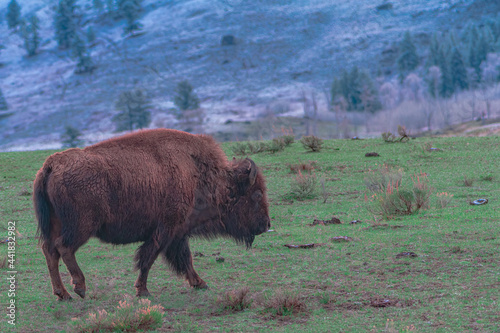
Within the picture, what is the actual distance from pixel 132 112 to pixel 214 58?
29841 mm

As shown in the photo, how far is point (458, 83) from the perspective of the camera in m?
91.0

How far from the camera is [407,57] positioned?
99562mm

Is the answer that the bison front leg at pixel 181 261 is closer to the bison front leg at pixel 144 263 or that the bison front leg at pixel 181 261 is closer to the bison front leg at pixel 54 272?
→ the bison front leg at pixel 144 263

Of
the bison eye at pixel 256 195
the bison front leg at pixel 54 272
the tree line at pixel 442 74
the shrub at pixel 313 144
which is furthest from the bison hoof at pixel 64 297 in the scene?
the tree line at pixel 442 74

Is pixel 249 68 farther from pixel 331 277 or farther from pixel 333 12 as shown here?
pixel 331 277

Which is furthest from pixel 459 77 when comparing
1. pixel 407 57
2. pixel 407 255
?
pixel 407 255

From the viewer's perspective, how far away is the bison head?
780 cm

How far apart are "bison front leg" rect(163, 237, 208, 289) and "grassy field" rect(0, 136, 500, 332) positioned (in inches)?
5.8

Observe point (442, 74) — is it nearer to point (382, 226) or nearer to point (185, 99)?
point (185, 99)

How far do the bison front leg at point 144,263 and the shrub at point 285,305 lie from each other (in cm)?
164

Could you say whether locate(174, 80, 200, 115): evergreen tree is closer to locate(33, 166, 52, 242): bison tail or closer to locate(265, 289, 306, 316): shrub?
locate(33, 166, 52, 242): bison tail

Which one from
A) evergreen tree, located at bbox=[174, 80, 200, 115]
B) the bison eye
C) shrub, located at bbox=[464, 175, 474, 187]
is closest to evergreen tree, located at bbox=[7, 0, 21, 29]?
evergreen tree, located at bbox=[174, 80, 200, 115]

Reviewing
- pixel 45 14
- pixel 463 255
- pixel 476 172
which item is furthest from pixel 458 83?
pixel 45 14

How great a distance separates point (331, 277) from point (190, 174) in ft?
7.54
